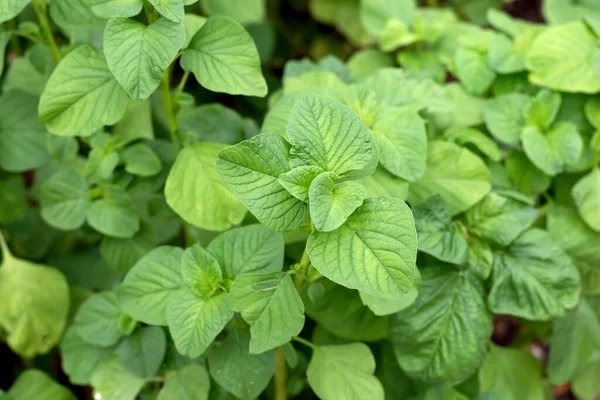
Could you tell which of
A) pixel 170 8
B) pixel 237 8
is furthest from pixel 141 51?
pixel 237 8

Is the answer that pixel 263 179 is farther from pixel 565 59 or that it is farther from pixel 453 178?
pixel 565 59

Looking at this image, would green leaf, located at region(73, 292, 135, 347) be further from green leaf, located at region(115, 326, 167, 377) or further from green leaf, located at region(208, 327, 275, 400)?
green leaf, located at region(208, 327, 275, 400)

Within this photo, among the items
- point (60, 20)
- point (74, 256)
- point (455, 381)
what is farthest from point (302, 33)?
point (455, 381)

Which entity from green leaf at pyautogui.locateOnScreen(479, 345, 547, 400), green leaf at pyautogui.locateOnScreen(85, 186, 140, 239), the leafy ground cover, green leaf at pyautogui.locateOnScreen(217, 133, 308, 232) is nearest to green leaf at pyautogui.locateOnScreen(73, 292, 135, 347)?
the leafy ground cover

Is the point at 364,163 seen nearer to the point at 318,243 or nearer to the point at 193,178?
the point at 318,243

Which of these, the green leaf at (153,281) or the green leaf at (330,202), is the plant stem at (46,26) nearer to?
the green leaf at (153,281)

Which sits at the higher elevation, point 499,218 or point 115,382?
point 499,218

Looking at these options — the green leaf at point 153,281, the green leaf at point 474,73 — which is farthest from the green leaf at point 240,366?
the green leaf at point 474,73
